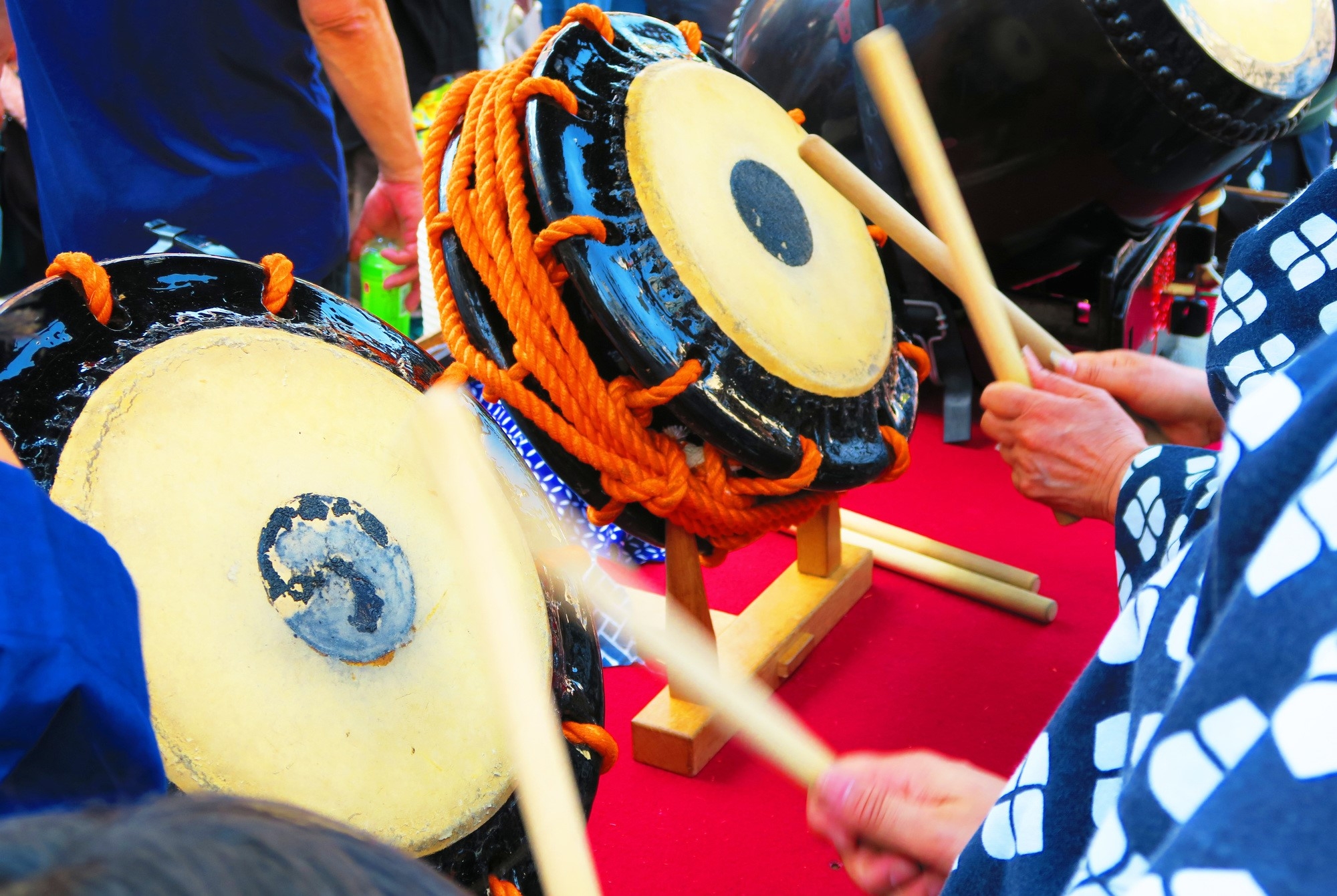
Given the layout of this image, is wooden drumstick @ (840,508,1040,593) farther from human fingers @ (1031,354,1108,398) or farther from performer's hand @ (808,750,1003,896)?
performer's hand @ (808,750,1003,896)

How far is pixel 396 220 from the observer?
1562mm

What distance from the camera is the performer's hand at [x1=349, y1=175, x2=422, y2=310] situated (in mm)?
1495

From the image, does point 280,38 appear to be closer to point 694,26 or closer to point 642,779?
point 694,26

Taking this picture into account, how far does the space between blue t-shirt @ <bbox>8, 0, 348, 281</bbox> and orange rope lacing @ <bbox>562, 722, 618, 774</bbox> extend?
3.03ft

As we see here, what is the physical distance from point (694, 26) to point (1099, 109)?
0.69 m

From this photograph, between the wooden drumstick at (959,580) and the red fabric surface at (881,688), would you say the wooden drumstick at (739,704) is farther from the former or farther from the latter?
the wooden drumstick at (959,580)

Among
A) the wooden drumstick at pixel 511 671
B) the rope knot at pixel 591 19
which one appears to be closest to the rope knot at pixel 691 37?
the rope knot at pixel 591 19

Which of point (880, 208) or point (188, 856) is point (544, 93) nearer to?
point (880, 208)

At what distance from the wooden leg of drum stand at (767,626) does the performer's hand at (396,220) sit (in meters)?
0.73

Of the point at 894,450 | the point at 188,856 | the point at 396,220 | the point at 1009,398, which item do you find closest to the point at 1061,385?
the point at 1009,398

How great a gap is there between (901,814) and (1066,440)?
45cm

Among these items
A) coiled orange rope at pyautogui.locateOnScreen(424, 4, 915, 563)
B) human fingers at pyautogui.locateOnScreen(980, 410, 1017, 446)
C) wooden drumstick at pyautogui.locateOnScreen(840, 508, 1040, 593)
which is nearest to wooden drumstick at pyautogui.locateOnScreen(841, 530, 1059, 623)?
wooden drumstick at pyautogui.locateOnScreen(840, 508, 1040, 593)

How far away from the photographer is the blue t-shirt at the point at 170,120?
124cm

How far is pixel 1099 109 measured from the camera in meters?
1.51
